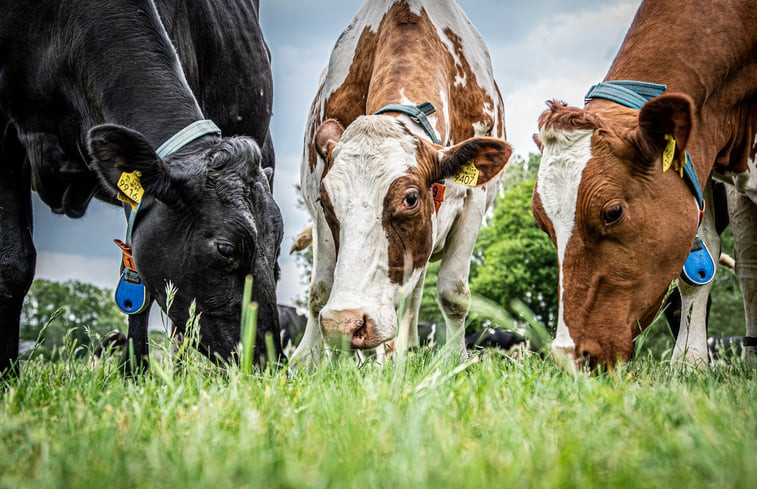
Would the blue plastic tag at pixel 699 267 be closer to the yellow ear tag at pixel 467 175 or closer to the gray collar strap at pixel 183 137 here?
the yellow ear tag at pixel 467 175

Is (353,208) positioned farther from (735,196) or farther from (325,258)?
(735,196)

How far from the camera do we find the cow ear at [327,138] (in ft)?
15.2

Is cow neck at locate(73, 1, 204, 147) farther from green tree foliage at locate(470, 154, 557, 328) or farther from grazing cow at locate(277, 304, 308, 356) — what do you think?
green tree foliage at locate(470, 154, 557, 328)

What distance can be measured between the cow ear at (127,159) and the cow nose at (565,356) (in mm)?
2195

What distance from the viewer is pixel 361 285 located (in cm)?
380

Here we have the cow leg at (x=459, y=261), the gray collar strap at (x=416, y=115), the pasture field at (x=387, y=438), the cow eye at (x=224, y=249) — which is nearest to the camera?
the pasture field at (x=387, y=438)

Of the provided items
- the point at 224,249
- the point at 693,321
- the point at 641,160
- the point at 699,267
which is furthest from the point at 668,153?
the point at 224,249

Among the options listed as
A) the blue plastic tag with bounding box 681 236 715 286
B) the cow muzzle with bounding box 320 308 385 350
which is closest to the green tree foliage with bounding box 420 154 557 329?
the blue plastic tag with bounding box 681 236 715 286

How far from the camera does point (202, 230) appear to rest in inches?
143

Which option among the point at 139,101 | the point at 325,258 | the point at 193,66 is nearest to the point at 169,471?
the point at 139,101

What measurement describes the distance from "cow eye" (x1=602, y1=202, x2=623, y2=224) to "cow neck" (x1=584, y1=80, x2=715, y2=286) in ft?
1.62

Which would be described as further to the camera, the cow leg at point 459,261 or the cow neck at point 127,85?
the cow leg at point 459,261

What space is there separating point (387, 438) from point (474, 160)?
10.3 feet

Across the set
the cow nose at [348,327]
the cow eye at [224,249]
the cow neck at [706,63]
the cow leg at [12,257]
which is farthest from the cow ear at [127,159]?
the cow neck at [706,63]
